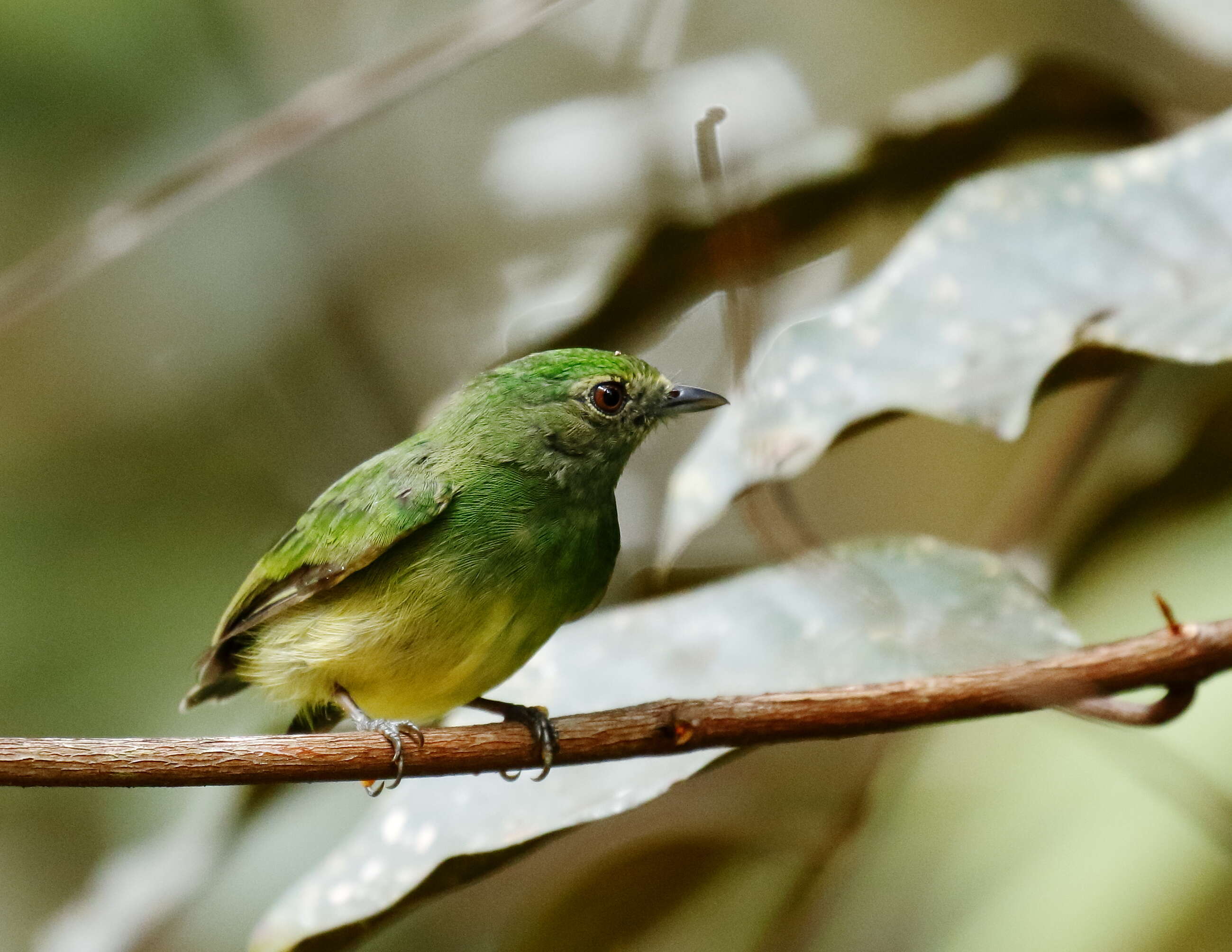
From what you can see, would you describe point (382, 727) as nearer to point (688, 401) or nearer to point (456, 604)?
point (456, 604)

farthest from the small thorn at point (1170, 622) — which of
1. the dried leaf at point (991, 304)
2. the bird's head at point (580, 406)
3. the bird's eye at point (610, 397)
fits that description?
the bird's eye at point (610, 397)

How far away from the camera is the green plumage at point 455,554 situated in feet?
7.36

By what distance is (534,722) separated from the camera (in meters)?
2.03

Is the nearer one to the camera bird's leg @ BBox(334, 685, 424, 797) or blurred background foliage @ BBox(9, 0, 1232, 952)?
bird's leg @ BBox(334, 685, 424, 797)

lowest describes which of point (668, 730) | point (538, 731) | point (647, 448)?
point (668, 730)

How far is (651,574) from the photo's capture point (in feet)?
10.7

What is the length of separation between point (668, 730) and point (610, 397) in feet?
3.16

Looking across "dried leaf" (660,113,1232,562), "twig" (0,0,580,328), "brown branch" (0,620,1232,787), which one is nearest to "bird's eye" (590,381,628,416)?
"dried leaf" (660,113,1232,562)

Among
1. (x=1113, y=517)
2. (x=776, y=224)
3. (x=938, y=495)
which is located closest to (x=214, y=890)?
(x=776, y=224)

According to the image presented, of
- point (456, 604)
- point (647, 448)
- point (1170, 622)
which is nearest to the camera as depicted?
point (1170, 622)

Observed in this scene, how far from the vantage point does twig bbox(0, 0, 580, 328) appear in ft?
10.4

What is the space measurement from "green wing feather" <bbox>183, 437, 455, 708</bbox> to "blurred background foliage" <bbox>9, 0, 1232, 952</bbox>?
53 cm

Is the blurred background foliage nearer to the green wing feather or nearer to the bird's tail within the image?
the bird's tail

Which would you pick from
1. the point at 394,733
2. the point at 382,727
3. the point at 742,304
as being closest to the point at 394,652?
the point at 382,727
